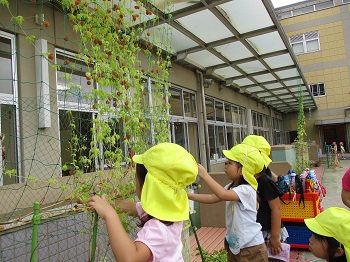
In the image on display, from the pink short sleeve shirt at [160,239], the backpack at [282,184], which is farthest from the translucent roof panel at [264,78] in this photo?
the pink short sleeve shirt at [160,239]

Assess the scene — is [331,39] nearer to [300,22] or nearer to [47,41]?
[300,22]

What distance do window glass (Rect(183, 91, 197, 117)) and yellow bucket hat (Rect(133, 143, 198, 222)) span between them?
646 cm

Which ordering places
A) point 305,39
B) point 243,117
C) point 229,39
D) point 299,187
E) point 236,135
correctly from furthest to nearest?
point 305,39, point 243,117, point 236,135, point 229,39, point 299,187

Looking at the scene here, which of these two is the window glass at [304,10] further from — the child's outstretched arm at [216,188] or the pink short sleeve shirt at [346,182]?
the child's outstretched arm at [216,188]

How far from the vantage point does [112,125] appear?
2.18 meters

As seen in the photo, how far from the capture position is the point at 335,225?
1.61 m

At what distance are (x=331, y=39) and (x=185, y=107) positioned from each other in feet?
58.4

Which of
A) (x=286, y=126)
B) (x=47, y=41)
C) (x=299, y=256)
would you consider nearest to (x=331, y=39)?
(x=286, y=126)

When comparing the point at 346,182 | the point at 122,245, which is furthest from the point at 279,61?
the point at 122,245

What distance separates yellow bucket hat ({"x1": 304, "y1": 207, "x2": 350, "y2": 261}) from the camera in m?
1.54

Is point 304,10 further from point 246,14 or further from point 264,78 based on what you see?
point 246,14

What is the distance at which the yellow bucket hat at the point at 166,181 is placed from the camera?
1237mm

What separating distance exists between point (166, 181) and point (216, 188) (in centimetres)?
94

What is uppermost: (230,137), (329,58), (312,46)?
(312,46)
